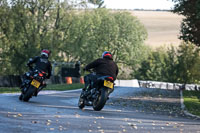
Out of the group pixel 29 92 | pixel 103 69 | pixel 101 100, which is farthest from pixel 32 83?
pixel 101 100

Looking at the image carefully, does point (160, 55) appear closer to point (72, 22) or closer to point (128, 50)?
point (128, 50)

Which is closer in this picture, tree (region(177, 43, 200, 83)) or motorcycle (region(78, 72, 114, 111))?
motorcycle (region(78, 72, 114, 111))

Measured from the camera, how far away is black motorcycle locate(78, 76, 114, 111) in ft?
51.2

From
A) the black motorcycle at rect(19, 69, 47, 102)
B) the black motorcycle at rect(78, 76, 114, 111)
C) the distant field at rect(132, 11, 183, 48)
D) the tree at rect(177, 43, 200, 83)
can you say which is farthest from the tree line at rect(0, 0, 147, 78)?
the distant field at rect(132, 11, 183, 48)

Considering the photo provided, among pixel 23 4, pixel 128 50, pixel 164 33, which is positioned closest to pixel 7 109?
pixel 23 4

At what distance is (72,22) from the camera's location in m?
66.6

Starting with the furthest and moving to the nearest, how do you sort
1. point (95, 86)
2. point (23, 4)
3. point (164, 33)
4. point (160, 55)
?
point (164, 33)
point (160, 55)
point (23, 4)
point (95, 86)

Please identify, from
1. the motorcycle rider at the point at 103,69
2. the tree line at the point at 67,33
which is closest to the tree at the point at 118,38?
the tree line at the point at 67,33

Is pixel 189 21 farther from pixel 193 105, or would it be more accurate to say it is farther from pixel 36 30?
pixel 36 30

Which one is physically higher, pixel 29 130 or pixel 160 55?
pixel 29 130

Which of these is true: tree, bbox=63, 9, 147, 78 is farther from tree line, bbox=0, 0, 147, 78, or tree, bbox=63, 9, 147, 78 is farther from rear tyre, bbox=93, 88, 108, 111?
rear tyre, bbox=93, 88, 108, 111

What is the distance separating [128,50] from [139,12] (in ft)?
227

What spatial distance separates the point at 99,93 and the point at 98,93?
0.14 ft

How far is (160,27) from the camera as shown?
14900cm
